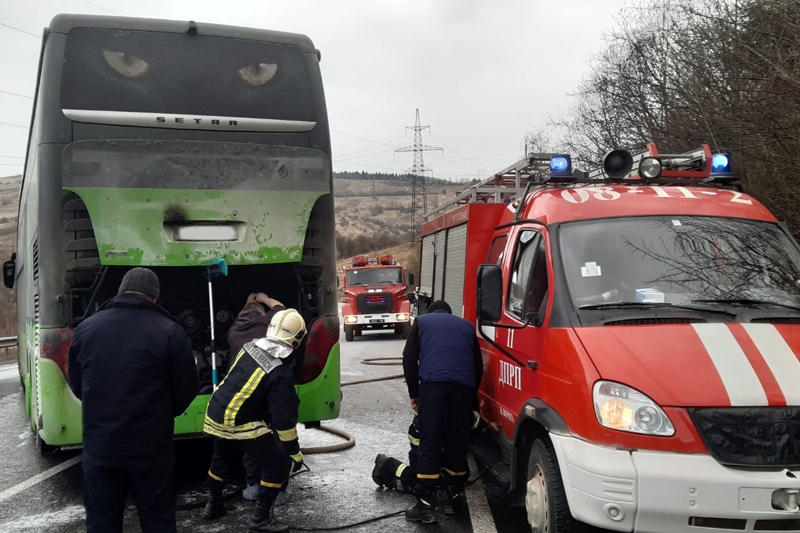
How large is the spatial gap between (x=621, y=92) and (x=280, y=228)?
70.1 feet

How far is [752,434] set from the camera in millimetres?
3418

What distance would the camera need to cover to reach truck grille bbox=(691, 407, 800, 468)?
3389 mm

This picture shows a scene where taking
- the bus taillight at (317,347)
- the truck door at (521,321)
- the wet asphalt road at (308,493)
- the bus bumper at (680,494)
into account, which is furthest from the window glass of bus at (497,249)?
the bus bumper at (680,494)

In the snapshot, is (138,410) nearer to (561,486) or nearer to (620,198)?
(561,486)

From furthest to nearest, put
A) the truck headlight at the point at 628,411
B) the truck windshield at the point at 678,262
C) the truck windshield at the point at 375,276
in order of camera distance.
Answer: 1. the truck windshield at the point at 375,276
2. the truck windshield at the point at 678,262
3. the truck headlight at the point at 628,411

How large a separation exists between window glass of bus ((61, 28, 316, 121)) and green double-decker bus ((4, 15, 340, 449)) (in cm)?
1

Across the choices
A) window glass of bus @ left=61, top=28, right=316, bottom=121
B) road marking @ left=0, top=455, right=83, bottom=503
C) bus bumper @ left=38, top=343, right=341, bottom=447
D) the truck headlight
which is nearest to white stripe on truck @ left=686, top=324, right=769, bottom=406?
the truck headlight

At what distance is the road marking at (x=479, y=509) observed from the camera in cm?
495

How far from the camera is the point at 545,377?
4230 mm

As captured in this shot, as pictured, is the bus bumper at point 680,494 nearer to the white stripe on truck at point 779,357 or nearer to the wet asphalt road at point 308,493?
the white stripe on truck at point 779,357

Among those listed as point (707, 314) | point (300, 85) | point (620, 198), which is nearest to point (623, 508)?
→ point (707, 314)

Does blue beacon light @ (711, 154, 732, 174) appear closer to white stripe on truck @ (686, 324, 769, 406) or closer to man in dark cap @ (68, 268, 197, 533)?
white stripe on truck @ (686, 324, 769, 406)

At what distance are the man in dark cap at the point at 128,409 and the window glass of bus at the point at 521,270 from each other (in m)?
2.37

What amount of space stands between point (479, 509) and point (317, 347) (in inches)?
78.3
